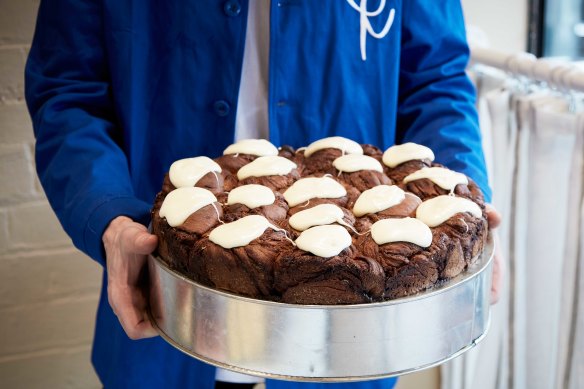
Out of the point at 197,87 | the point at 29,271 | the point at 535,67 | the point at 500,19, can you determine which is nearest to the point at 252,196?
the point at 197,87

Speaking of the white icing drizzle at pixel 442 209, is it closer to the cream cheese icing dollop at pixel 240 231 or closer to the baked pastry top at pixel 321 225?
the baked pastry top at pixel 321 225

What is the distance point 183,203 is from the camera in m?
0.76

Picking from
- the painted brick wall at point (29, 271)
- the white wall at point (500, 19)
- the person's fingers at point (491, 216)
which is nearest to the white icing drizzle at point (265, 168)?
the person's fingers at point (491, 216)

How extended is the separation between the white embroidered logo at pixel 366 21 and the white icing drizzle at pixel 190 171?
309 mm

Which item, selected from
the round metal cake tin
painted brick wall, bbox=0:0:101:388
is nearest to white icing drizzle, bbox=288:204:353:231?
the round metal cake tin

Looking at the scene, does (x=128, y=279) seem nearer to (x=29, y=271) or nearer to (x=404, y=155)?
(x=404, y=155)

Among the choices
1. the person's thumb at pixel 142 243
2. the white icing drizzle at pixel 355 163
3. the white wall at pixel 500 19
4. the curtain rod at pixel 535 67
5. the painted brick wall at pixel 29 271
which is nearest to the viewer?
the person's thumb at pixel 142 243

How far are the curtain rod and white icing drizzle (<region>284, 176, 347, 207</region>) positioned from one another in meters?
0.53

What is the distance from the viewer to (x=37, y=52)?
1060mm

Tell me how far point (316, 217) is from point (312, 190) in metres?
0.07

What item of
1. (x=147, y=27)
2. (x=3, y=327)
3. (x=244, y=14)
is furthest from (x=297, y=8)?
(x=3, y=327)

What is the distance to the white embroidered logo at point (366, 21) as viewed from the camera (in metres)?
1.03

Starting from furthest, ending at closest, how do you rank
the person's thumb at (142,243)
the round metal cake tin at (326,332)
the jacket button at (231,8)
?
1. the jacket button at (231,8)
2. the person's thumb at (142,243)
3. the round metal cake tin at (326,332)

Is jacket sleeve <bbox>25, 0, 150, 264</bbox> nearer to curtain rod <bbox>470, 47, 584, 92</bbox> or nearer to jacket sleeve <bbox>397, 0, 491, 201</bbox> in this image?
jacket sleeve <bbox>397, 0, 491, 201</bbox>
